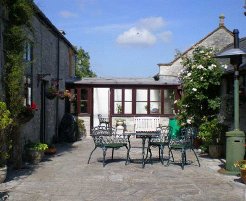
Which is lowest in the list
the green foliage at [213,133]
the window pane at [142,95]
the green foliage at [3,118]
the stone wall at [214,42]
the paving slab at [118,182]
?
the paving slab at [118,182]

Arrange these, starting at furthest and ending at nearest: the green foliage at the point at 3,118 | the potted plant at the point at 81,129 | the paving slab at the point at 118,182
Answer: the potted plant at the point at 81,129, the green foliage at the point at 3,118, the paving slab at the point at 118,182

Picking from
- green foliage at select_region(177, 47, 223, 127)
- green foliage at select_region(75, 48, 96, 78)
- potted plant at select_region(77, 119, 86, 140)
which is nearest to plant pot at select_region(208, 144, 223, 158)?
green foliage at select_region(177, 47, 223, 127)

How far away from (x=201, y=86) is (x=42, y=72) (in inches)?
208

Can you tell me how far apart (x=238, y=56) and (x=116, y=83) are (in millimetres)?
11057

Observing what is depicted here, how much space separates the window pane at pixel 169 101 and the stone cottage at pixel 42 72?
17.5ft

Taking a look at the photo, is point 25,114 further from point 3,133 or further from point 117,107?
point 117,107

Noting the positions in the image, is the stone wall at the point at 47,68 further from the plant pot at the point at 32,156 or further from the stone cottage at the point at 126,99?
the stone cottage at the point at 126,99

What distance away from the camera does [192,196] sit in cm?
723

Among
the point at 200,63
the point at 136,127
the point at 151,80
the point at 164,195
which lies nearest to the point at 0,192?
the point at 164,195

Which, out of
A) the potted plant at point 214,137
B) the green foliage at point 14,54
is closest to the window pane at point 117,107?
the potted plant at point 214,137

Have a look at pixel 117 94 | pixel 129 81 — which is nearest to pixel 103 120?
pixel 117 94

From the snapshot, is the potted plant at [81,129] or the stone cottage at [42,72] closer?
the stone cottage at [42,72]

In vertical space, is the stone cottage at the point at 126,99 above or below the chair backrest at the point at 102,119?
above

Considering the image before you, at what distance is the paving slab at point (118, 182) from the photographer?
7.19 meters
